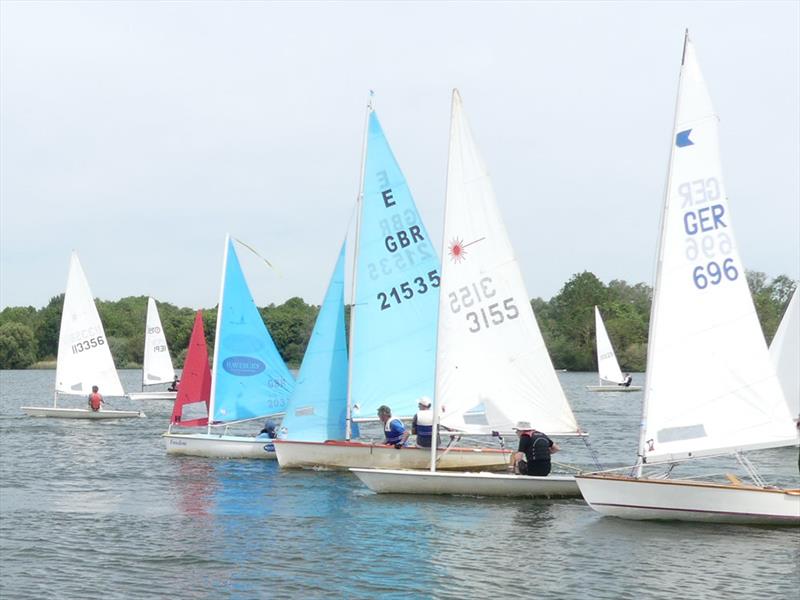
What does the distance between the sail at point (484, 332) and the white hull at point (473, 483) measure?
40.1 inches

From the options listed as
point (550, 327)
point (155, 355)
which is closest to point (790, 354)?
point (155, 355)

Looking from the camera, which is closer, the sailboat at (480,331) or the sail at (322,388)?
the sailboat at (480,331)

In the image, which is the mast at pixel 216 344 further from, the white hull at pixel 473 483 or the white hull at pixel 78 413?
the white hull at pixel 78 413

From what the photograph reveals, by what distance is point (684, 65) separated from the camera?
54.5ft

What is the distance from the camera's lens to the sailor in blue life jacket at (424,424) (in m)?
22.1

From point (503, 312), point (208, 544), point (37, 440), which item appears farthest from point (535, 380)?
point (37, 440)

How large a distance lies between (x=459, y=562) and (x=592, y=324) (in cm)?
10235

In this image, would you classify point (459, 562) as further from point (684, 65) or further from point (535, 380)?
point (684, 65)

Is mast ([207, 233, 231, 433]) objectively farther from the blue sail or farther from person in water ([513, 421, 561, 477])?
Result: person in water ([513, 421, 561, 477])

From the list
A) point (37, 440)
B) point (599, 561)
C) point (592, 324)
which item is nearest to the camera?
point (599, 561)

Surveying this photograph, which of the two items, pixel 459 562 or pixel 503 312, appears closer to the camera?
pixel 459 562

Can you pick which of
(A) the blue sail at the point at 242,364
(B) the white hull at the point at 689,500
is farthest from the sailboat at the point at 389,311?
(B) the white hull at the point at 689,500

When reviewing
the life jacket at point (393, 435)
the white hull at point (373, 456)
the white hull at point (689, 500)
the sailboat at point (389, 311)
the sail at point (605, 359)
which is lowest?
the white hull at point (689, 500)

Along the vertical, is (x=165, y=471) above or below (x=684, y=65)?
below
